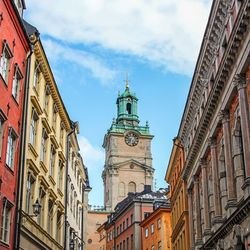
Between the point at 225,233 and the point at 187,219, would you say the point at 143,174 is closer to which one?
the point at 187,219

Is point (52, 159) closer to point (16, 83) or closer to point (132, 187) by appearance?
point (16, 83)

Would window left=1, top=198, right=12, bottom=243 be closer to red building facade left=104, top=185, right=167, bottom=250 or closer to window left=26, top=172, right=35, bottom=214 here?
window left=26, top=172, right=35, bottom=214

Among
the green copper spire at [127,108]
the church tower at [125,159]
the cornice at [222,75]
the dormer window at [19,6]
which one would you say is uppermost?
the green copper spire at [127,108]

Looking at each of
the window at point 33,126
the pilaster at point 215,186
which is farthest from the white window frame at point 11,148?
the pilaster at point 215,186

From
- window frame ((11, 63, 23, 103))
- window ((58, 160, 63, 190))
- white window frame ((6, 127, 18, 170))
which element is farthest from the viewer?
window ((58, 160, 63, 190))

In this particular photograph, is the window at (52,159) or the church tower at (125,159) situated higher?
the church tower at (125,159)

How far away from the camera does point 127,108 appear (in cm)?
14288

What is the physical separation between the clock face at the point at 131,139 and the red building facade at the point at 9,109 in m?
104

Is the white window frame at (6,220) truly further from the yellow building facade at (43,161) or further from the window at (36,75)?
the window at (36,75)

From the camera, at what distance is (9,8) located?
2491 centimetres

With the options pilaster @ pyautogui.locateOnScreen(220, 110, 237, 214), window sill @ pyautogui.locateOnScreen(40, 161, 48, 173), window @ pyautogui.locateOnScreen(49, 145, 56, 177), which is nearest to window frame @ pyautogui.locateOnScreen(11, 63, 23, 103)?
window sill @ pyautogui.locateOnScreen(40, 161, 48, 173)

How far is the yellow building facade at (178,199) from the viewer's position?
151 feet

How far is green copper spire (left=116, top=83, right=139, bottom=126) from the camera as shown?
138375 mm

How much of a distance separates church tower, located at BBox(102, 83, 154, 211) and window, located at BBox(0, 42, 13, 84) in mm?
99366
